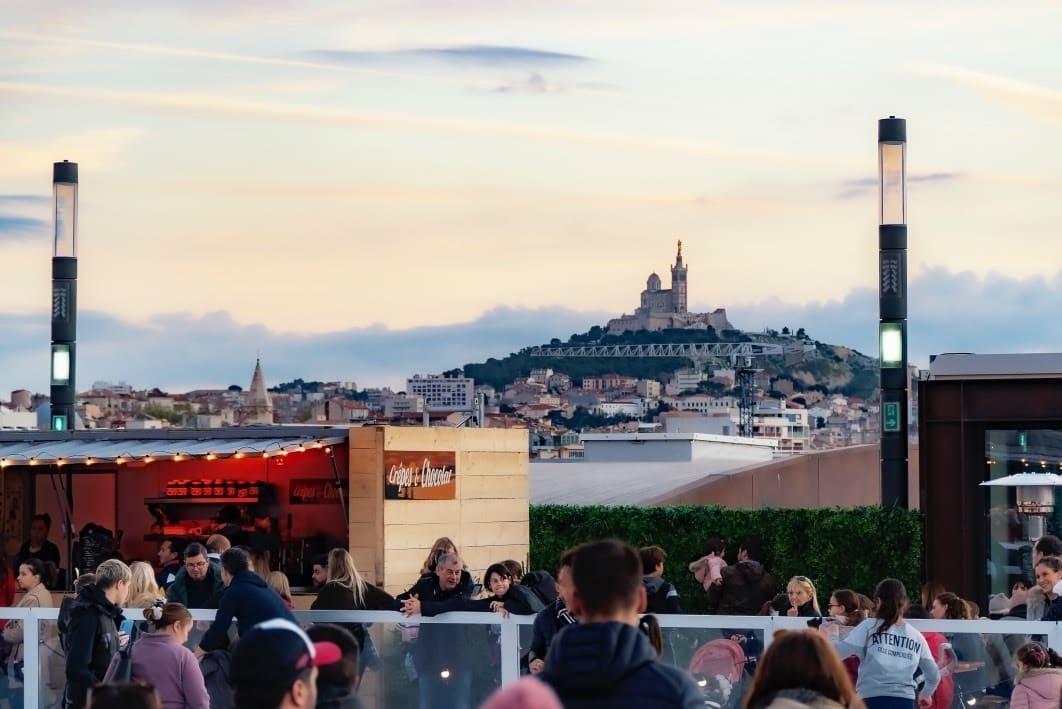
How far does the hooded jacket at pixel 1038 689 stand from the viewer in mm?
9445

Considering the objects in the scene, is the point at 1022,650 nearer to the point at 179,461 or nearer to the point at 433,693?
the point at 433,693

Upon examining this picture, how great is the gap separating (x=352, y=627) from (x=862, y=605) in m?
3.12

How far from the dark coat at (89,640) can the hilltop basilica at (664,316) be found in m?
90.3

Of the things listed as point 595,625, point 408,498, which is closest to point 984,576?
point 408,498

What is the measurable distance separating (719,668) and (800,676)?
551 cm

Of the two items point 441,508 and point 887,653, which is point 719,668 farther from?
point 441,508

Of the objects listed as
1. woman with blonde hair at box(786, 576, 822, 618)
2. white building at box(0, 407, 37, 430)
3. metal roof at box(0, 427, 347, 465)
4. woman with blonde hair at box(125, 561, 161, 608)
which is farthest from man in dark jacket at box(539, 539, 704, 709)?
white building at box(0, 407, 37, 430)

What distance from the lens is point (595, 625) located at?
5.00m

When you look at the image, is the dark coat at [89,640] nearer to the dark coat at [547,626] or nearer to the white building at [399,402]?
the dark coat at [547,626]

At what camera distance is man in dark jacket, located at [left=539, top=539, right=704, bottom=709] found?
4957 millimetres

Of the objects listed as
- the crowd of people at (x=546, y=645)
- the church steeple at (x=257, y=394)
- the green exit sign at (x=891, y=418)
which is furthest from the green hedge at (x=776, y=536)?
the church steeple at (x=257, y=394)

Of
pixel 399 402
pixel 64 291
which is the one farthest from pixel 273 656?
pixel 399 402

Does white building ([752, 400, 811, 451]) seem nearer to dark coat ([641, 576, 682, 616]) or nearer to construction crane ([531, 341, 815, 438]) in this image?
construction crane ([531, 341, 815, 438])

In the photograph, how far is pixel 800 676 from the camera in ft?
18.2
